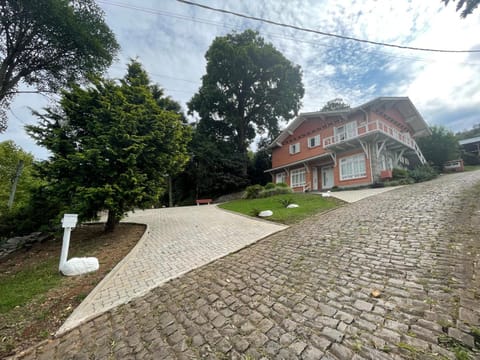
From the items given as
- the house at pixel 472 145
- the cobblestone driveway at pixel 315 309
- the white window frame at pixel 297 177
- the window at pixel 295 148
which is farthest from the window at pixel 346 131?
the house at pixel 472 145

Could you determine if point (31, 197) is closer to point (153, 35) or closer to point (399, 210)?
point (153, 35)

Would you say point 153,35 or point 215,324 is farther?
point 153,35

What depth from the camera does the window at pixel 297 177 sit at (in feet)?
64.7

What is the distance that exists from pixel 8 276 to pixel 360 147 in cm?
1896

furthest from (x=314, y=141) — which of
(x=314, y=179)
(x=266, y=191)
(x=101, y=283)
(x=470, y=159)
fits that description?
(x=470, y=159)

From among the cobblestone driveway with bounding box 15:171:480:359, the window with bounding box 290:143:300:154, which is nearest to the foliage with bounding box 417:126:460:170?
the window with bounding box 290:143:300:154

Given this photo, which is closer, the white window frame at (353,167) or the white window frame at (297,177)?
the white window frame at (353,167)

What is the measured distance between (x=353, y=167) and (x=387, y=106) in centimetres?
646

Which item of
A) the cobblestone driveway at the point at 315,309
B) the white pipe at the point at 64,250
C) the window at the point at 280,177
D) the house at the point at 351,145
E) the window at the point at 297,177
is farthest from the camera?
the window at the point at 280,177

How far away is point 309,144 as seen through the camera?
1914cm

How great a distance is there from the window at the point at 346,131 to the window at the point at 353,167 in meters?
1.83

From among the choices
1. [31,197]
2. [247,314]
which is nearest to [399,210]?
[247,314]

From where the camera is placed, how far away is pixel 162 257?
4.95 m

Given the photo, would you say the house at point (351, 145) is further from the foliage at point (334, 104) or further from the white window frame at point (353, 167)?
the foliage at point (334, 104)
